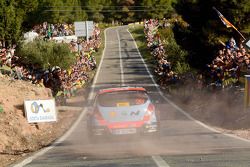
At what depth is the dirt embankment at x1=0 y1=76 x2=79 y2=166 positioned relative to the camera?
55.8ft

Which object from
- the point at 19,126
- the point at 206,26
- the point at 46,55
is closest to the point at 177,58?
the point at 46,55

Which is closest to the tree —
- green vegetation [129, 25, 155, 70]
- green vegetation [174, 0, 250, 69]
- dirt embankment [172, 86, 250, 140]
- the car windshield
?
green vegetation [129, 25, 155, 70]

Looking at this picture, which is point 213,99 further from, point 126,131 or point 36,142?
point 126,131

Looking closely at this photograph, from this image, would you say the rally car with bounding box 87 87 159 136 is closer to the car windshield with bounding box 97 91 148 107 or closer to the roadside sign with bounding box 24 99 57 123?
the car windshield with bounding box 97 91 148 107

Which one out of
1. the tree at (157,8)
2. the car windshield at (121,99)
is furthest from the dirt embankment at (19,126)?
the tree at (157,8)

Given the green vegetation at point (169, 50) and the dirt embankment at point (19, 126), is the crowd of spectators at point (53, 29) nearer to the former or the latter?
the green vegetation at point (169, 50)

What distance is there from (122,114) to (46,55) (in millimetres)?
27586

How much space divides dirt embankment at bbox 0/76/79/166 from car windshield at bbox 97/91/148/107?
277cm

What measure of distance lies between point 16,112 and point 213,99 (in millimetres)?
11188

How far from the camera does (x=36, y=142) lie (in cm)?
1844

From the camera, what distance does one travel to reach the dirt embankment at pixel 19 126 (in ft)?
55.8

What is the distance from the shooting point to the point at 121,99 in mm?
14664

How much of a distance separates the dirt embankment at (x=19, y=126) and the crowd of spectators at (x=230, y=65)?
7.44 meters

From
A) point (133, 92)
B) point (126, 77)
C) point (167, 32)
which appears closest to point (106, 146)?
point (133, 92)
